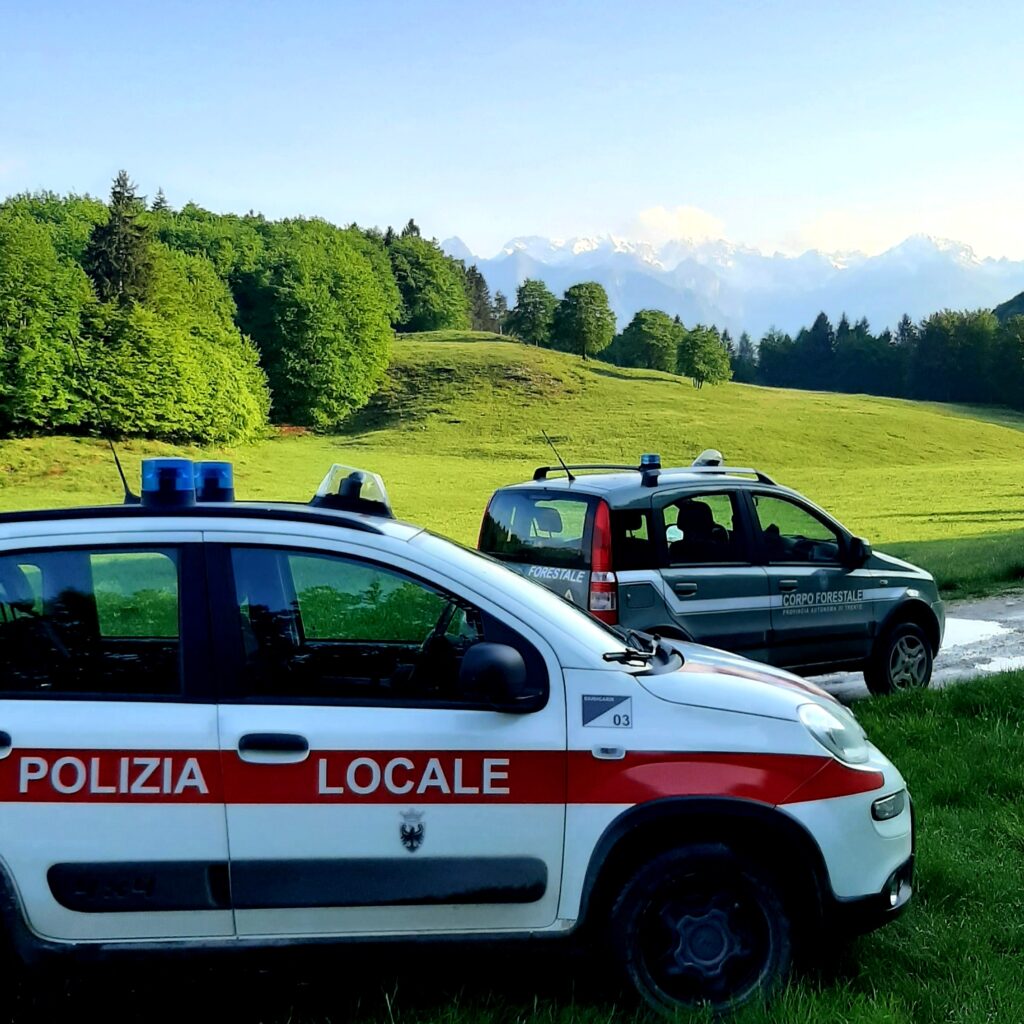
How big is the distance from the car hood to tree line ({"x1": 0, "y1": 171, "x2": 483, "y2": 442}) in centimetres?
3862

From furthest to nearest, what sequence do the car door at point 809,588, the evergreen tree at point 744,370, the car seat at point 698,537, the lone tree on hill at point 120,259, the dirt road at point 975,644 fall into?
1. the evergreen tree at point 744,370
2. the lone tree on hill at point 120,259
3. the dirt road at point 975,644
4. the car door at point 809,588
5. the car seat at point 698,537

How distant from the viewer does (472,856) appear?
2947mm

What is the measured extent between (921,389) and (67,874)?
354ft

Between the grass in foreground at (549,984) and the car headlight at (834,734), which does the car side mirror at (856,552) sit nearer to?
the grass in foreground at (549,984)

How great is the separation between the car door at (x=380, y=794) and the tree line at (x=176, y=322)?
126ft

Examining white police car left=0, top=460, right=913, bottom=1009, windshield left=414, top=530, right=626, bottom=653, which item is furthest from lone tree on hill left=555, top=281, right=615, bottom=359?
white police car left=0, top=460, right=913, bottom=1009

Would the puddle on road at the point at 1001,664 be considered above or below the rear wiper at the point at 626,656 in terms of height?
below

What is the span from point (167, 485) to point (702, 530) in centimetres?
466

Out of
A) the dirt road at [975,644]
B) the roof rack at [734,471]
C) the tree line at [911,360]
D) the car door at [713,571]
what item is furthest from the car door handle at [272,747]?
the tree line at [911,360]

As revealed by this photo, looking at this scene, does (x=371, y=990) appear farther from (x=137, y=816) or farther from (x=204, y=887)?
(x=137, y=816)

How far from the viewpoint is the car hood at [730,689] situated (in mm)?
3143

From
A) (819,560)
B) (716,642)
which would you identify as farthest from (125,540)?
(819,560)

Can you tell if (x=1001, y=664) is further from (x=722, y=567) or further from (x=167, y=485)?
(x=167, y=485)

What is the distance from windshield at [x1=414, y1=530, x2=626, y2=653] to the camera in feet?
10.6
